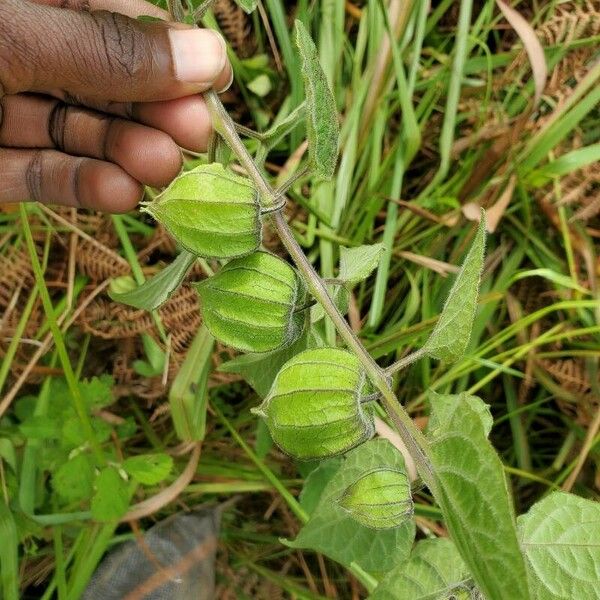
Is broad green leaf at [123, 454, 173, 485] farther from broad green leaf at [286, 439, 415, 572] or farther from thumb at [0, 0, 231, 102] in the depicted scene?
thumb at [0, 0, 231, 102]

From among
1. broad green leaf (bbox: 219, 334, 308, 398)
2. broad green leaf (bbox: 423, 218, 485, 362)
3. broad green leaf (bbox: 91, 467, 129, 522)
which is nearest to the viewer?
broad green leaf (bbox: 423, 218, 485, 362)

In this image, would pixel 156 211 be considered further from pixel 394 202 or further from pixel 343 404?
pixel 394 202

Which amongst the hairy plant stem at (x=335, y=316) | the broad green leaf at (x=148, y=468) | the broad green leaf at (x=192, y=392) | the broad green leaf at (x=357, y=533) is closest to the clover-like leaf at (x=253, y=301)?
the hairy plant stem at (x=335, y=316)

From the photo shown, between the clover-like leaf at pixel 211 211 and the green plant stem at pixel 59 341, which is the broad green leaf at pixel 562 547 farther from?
the green plant stem at pixel 59 341

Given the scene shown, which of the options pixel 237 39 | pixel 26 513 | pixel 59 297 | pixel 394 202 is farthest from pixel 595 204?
pixel 26 513

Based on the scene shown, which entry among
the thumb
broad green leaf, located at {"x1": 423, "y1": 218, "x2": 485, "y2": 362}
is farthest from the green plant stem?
broad green leaf, located at {"x1": 423, "y1": 218, "x2": 485, "y2": 362}

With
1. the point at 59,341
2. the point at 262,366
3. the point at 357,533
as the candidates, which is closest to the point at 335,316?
the point at 262,366
